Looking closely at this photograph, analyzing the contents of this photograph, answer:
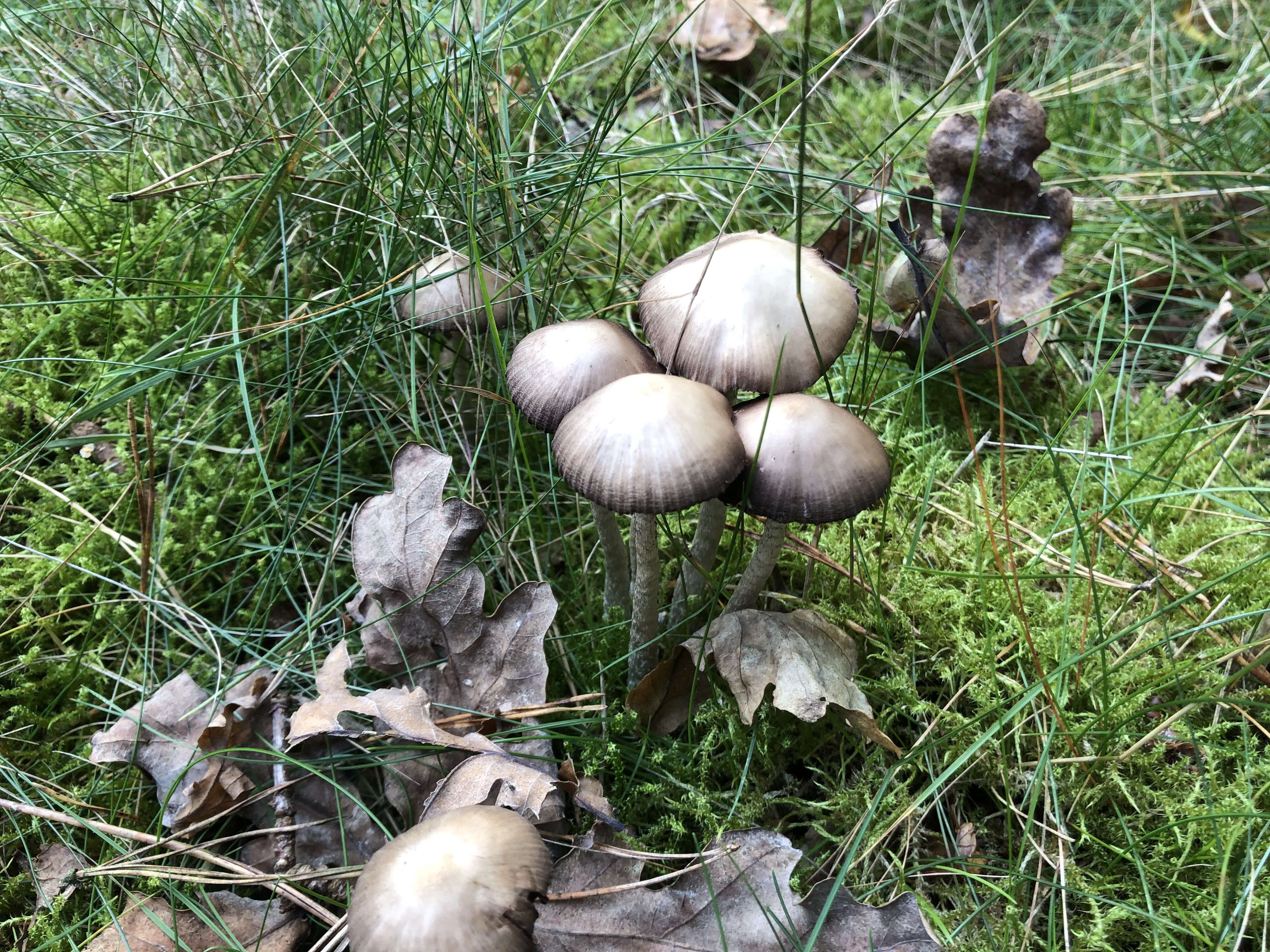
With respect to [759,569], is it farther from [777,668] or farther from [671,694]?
[671,694]

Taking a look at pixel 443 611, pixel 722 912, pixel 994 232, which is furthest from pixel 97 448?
pixel 994 232

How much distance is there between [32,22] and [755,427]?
3.30 m

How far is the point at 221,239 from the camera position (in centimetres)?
289

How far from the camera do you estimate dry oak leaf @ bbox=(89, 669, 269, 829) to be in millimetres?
2012

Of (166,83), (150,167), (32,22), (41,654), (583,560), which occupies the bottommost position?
(583,560)

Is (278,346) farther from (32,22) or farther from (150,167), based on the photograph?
(32,22)

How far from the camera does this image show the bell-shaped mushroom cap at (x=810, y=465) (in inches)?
68.6

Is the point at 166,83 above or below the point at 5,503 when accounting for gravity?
above

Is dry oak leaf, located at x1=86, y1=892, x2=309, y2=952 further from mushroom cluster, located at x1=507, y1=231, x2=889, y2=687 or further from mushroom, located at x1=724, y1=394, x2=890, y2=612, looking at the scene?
mushroom, located at x1=724, y1=394, x2=890, y2=612

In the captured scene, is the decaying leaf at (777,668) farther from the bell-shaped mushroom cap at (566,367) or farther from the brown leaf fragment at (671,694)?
the bell-shaped mushroom cap at (566,367)

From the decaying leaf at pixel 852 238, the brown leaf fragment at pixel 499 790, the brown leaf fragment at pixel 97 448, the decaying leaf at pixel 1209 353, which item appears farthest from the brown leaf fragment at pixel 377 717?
the decaying leaf at pixel 1209 353

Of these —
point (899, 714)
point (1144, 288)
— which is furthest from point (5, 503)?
point (1144, 288)

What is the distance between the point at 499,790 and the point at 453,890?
37 centimetres

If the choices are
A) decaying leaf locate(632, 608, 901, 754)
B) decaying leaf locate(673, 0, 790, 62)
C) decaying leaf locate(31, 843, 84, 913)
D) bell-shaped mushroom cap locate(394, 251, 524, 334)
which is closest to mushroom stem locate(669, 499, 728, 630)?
decaying leaf locate(632, 608, 901, 754)
